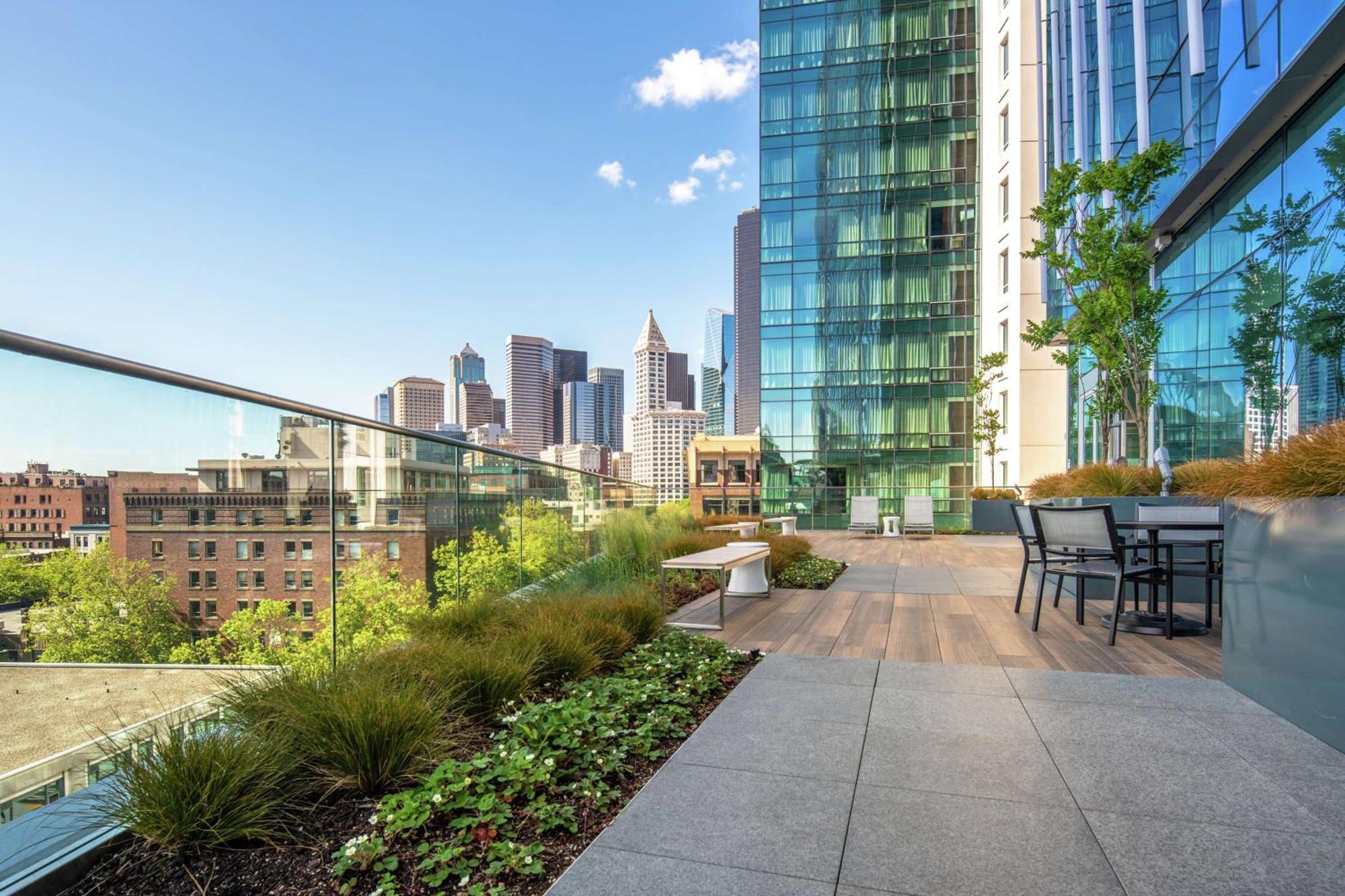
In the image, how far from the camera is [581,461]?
157m

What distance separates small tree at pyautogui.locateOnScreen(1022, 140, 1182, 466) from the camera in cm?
865

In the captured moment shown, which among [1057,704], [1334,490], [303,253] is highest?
[303,253]

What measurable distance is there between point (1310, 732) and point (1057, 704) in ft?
3.02

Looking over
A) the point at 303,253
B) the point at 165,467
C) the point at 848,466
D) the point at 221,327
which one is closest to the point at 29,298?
the point at 221,327

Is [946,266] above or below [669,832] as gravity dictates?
above

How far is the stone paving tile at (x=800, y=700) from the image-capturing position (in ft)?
10.6

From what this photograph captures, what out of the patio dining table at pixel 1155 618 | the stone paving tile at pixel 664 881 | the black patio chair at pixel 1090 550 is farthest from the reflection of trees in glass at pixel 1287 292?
the stone paving tile at pixel 664 881

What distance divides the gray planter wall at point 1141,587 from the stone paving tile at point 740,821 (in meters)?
4.30

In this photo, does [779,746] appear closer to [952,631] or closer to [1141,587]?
[952,631]

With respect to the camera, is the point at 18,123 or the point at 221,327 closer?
the point at 18,123

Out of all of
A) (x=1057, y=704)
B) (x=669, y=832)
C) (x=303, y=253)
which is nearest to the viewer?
(x=669, y=832)

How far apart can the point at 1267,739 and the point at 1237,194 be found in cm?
949

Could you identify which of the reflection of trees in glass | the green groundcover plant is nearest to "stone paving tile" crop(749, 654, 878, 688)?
the green groundcover plant

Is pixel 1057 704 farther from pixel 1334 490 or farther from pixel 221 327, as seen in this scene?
pixel 221 327
